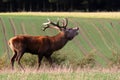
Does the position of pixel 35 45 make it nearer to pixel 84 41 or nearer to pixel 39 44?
pixel 39 44

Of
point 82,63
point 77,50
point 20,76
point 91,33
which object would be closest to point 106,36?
point 91,33

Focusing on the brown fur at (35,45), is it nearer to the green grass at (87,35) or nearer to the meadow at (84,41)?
the meadow at (84,41)

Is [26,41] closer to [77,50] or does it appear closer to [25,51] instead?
[25,51]

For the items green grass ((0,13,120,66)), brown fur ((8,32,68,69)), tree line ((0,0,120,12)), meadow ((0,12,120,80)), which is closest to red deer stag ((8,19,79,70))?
brown fur ((8,32,68,69))

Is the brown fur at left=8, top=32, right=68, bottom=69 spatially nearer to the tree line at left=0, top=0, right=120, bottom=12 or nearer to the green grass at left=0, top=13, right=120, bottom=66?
the green grass at left=0, top=13, right=120, bottom=66

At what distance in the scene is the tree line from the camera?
75.2m

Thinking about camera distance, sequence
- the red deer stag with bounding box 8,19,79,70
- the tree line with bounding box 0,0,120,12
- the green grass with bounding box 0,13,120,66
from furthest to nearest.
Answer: the tree line with bounding box 0,0,120,12
the green grass with bounding box 0,13,120,66
the red deer stag with bounding box 8,19,79,70

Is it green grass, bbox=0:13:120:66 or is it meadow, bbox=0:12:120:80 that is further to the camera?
green grass, bbox=0:13:120:66

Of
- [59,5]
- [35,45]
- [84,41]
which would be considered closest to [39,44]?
A: [35,45]

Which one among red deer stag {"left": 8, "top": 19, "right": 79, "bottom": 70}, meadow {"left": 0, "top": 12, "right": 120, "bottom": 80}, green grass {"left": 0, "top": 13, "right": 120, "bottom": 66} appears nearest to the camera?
red deer stag {"left": 8, "top": 19, "right": 79, "bottom": 70}

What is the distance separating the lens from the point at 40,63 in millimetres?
19469

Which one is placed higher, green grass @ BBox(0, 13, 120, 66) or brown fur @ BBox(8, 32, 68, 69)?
brown fur @ BBox(8, 32, 68, 69)

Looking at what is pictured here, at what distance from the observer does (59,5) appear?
259ft

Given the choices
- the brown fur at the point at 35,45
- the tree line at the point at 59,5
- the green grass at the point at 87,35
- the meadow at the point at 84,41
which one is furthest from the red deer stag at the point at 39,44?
the tree line at the point at 59,5
